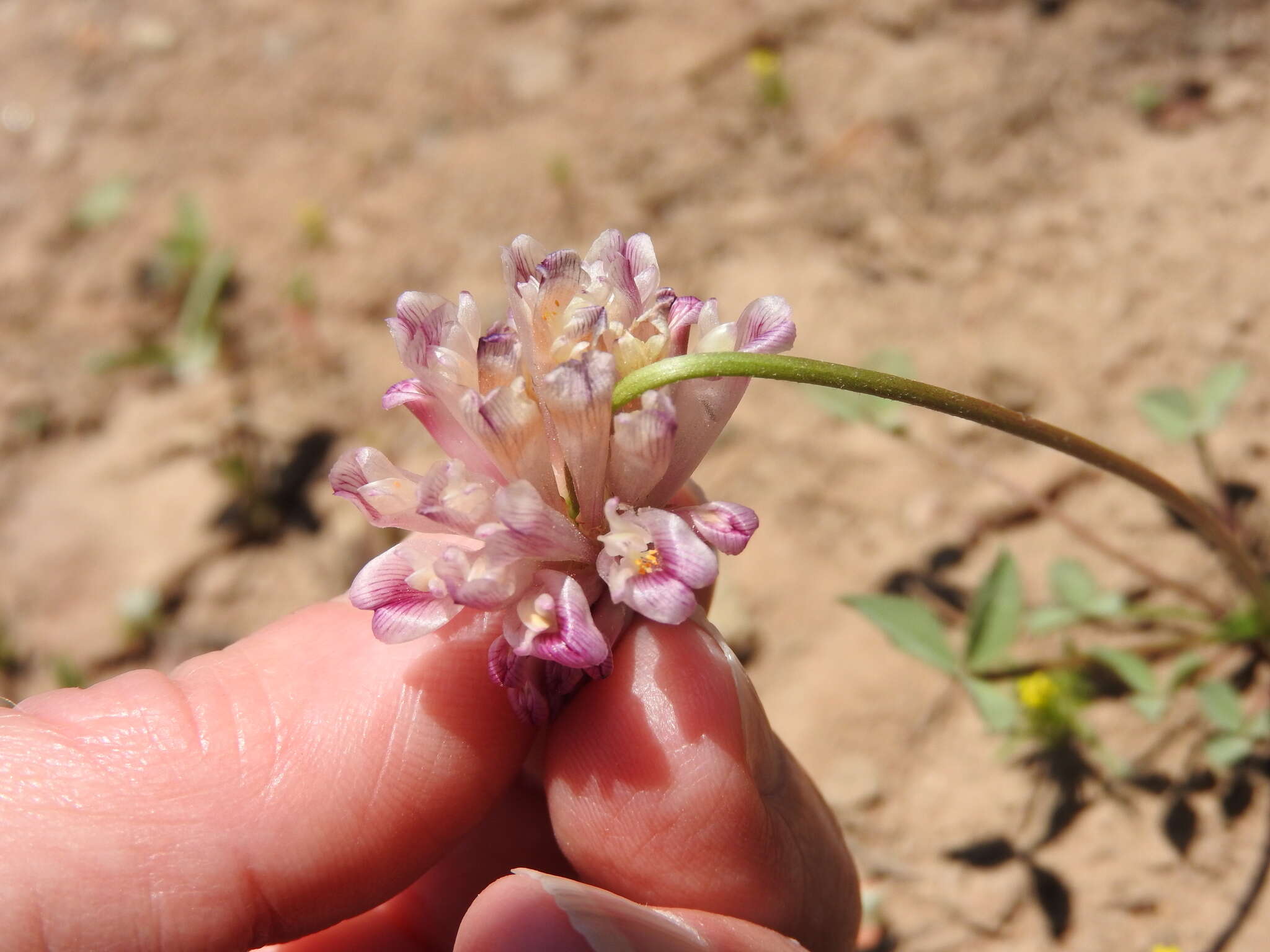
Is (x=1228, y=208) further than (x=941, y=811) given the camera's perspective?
Yes

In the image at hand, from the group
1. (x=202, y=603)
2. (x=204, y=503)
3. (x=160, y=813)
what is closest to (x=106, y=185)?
(x=204, y=503)

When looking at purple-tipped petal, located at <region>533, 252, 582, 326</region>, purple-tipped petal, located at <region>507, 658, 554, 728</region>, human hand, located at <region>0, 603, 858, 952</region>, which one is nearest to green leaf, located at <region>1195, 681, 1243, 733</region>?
human hand, located at <region>0, 603, 858, 952</region>

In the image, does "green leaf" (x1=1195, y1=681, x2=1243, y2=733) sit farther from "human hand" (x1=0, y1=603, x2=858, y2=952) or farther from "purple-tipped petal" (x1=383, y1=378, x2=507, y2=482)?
"purple-tipped petal" (x1=383, y1=378, x2=507, y2=482)

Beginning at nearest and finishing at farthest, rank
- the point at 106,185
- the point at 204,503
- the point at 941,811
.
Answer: the point at 941,811
the point at 204,503
the point at 106,185

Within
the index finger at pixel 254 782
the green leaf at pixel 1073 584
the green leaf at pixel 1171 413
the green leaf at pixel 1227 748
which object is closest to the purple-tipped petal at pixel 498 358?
the index finger at pixel 254 782

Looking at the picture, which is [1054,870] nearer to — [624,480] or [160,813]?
[624,480]
